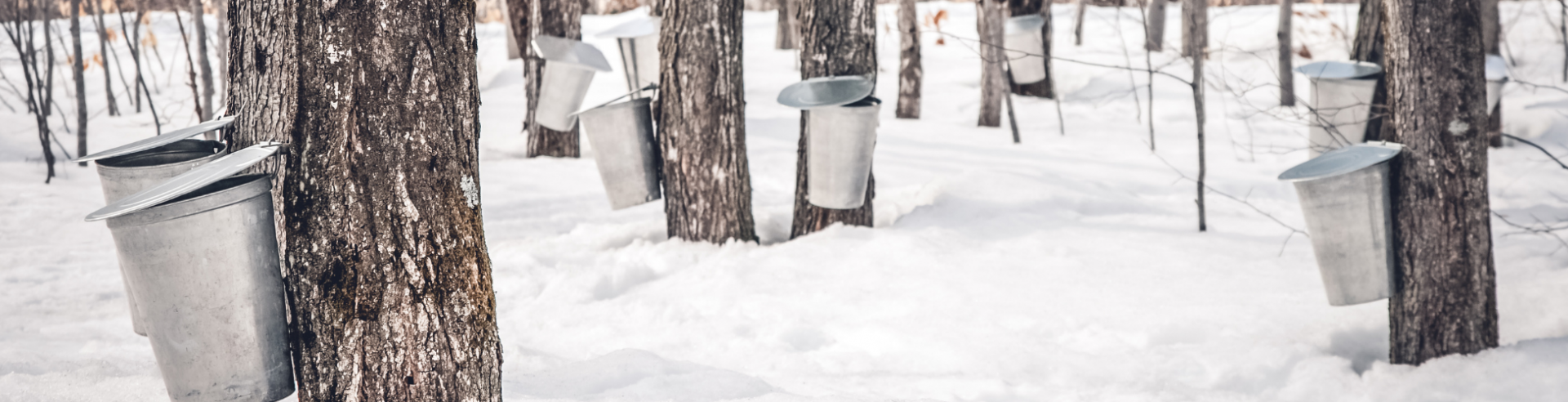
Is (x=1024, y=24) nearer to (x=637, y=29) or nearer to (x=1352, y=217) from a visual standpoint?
(x=637, y=29)

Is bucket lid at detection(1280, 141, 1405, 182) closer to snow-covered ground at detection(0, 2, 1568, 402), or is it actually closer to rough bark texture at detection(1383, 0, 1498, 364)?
rough bark texture at detection(1383, 0, 1498, 364)

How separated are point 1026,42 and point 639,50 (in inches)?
126

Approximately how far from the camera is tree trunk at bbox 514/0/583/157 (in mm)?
6273

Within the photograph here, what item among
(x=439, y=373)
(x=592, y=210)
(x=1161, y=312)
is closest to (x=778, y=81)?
(x=592, y=210)

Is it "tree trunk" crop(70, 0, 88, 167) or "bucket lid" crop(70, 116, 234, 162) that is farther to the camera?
"tree trunk" crop(70, 0, 88, 167)

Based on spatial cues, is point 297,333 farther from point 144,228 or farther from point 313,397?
point 144,228

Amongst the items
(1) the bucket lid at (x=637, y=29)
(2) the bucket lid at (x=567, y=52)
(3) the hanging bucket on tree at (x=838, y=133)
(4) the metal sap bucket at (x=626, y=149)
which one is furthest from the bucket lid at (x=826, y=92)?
(1) the bucket lid at (x=637, y=29)

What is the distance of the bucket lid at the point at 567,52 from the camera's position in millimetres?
4027

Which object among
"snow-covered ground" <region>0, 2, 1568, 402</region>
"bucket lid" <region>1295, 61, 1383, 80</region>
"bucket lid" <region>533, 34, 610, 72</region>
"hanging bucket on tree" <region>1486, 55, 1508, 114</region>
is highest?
"bucket lid" <region>533, 34, 610, 72</region>

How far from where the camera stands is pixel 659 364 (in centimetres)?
267

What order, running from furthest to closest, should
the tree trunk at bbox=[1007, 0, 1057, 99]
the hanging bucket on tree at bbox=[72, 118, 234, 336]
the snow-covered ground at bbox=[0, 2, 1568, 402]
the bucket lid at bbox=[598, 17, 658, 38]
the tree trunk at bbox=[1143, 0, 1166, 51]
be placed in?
1. the tree trunk at bbox=[1143, 0, 1166, 51]
2. the tree trunk at bbox=[1007, 0, 1057, 99]
3. the bucket lid at bbox=[598, 17, 658, 38]
4. the snow-covered ground at bbox=[0, 2, 1568, 402]
5. the hanging bucket on tree at bbox=[72, 118, 234, 336]

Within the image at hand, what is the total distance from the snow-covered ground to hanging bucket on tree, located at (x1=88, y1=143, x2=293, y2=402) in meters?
0.75

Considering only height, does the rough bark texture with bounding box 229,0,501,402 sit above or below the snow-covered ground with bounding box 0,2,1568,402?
above

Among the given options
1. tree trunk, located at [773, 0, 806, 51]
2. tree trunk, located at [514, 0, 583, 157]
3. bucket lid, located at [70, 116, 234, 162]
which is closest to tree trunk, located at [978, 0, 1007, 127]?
tree trunk, located at [514, 0, 583, 157]
